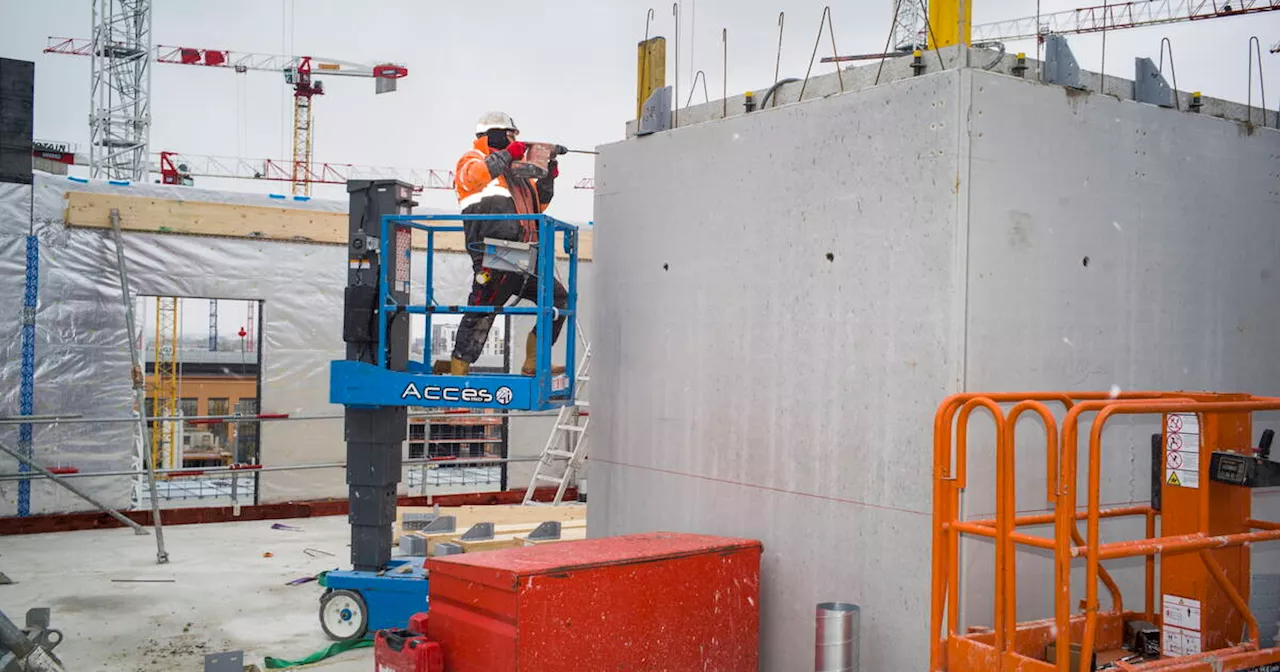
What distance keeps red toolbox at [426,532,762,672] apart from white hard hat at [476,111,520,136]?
3.44 m

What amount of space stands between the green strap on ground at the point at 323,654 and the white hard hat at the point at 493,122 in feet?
13.2

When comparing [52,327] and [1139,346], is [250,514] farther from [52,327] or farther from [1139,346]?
[1139,346]

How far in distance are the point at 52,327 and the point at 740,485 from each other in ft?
33.8

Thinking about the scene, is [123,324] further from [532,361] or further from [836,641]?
[836,641]

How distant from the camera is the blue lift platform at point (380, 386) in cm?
793

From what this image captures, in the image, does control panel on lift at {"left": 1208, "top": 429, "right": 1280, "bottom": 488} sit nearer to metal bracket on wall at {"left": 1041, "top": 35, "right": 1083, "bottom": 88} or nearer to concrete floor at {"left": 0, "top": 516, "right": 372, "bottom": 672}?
metal bracket on wall at {"left": 1041, "top": 35, "right": 1083, "bottom": 88}

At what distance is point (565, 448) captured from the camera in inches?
629

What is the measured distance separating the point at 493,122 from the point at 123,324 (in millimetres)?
8045

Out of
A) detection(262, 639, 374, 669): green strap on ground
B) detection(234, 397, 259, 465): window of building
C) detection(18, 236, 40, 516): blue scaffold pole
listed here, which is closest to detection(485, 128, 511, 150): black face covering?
detection(262, 639, 374, 669): green strap on ground

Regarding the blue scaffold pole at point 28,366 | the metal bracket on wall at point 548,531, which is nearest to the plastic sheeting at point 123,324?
the blue scaffold pole at point 28,366

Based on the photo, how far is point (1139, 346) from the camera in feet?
20.5

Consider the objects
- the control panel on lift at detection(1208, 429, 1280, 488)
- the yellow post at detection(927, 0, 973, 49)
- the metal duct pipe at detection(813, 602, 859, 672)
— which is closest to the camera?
the control panel on lift at detection(1208, 429, 1280, 488)

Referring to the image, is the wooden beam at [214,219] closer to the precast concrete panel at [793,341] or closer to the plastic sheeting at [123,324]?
the plastic sheeting at [123,324]

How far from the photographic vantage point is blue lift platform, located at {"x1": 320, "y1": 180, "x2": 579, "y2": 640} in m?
7.93
